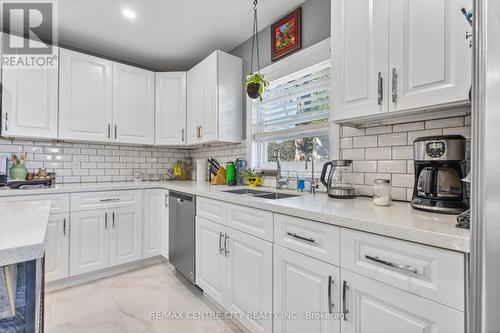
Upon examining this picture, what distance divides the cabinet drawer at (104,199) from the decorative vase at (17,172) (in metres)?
0.63

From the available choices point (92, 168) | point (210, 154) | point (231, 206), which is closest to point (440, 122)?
point (231, 206)

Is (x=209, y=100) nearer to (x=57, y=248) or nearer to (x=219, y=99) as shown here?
(x=219, y=99)

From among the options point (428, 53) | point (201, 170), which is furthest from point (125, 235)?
point (428, 53)

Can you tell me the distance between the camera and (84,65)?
8.59 feet

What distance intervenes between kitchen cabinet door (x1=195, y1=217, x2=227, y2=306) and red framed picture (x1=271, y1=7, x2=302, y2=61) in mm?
1650

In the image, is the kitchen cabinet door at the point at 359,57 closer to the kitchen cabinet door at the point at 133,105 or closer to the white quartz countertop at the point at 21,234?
the white quartz countertop at the point at 21,234

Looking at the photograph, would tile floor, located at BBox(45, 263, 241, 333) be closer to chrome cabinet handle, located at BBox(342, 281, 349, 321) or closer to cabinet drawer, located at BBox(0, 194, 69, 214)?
cabinet drawer, located at BBox(0, 194, 69, 214)

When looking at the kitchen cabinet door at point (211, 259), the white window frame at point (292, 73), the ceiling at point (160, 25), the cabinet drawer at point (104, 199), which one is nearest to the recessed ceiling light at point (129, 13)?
the ceiling at point (160, 25)

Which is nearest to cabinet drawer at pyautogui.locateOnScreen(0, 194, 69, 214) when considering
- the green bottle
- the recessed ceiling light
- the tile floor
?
the tile floor

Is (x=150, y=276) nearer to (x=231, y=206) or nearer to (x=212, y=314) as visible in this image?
(x=212, y=314)

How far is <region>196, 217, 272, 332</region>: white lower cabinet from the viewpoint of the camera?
146 centimetres

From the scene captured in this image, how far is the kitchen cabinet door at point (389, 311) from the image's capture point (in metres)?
0.80

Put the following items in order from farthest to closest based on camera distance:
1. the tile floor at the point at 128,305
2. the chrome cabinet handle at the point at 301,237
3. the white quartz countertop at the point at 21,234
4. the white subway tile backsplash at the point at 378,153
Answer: the tile floor at the point at 128,305 → the white subway tile backsplash at the point at 378,153 → the chrome cabinet handle at the point at 301,237 → the white quartz countertop at the point at 21,234

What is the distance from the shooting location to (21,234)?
71cm
